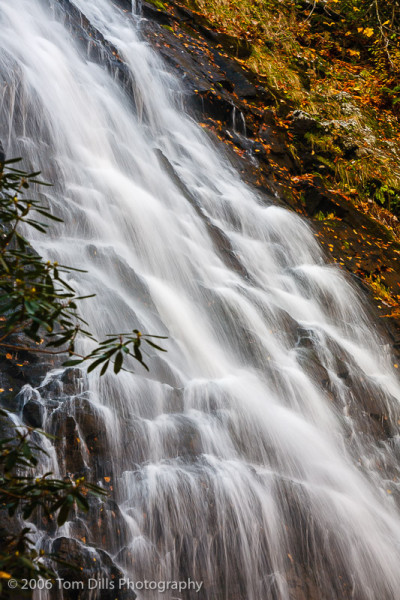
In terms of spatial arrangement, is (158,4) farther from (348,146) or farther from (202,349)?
(202,349)

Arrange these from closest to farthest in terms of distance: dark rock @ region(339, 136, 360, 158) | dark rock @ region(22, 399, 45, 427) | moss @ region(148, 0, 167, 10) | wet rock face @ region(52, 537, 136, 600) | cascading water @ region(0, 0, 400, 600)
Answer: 1. wet rock face @ region(52, 537, 136, 600)
2. dark rock @ region(22, 399, 45, 427)
3. cascading water @ region(0, 0, 400, 600)
4. dark rock @ region(339, 136, 360, 158)
5. moss @ region(148, 0, 167, 10)

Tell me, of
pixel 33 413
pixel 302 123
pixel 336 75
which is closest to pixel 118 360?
pixel 33 413

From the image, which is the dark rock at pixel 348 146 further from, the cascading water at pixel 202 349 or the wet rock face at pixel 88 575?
the wet rock face at pixel 88 575

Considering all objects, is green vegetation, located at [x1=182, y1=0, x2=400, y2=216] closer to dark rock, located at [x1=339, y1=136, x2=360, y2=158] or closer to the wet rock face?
dark rock, located at [x1=339, y1=136, x2=360, y2=158]

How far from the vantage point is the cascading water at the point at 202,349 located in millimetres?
4023

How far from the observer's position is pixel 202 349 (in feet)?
19.2

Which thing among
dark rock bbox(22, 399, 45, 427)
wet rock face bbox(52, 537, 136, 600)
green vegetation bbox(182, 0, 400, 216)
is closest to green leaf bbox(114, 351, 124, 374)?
wet rock face bbox(52, 537, 136, 600)

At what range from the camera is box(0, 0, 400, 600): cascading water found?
4023 mm

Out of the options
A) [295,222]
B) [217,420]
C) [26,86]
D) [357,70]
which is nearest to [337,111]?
[357,70]

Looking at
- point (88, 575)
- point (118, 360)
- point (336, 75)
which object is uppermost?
point (336, 75)

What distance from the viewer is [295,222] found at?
29.7 ft

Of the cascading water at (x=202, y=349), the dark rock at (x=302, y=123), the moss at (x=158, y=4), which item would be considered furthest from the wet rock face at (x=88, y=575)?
the moss at (x=158, y=4)

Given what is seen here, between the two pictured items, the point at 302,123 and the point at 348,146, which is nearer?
the point at 302,123

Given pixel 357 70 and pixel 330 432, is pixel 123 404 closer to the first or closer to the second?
pixel 330 432
